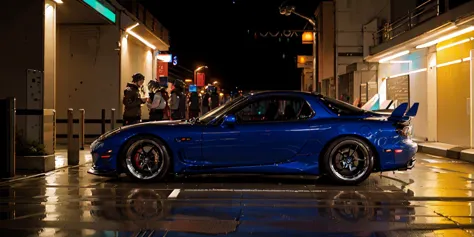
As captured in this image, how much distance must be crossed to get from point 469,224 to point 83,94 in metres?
13.2

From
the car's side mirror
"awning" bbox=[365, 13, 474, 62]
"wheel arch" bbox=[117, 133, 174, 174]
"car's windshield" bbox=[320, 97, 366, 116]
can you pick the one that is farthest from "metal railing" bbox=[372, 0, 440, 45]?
"wheel arch" bbox=[117, 133, 174, 174]

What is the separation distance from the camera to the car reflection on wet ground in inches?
202

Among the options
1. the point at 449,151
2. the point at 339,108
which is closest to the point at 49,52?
the point at 339,108

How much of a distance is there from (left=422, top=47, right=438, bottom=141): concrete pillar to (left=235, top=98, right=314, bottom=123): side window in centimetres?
907

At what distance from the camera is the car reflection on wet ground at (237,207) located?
202 inches

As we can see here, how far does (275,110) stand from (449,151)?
6.55m

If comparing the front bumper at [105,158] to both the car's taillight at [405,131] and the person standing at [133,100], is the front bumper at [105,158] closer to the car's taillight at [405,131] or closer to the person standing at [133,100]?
the person standing at [133,100]

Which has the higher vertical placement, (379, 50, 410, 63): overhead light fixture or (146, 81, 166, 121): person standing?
(379, 50, 410, 63): overhead light fixture

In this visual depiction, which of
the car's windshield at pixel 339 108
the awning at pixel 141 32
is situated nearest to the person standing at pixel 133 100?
the car's windshield at pixel 339 108

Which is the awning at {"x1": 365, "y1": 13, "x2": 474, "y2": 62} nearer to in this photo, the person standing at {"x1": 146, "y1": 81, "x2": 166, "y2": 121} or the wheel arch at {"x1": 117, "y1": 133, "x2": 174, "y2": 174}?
the person standing at {"x1": 146, "y1": 81, "x2": 166, "y2": 121}

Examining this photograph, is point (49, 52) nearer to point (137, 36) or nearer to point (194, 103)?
point (194, 103)

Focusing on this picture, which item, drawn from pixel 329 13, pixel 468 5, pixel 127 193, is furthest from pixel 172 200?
pixel 329 13

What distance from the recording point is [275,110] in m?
8.28

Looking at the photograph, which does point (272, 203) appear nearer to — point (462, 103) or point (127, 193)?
point (127, 193)
